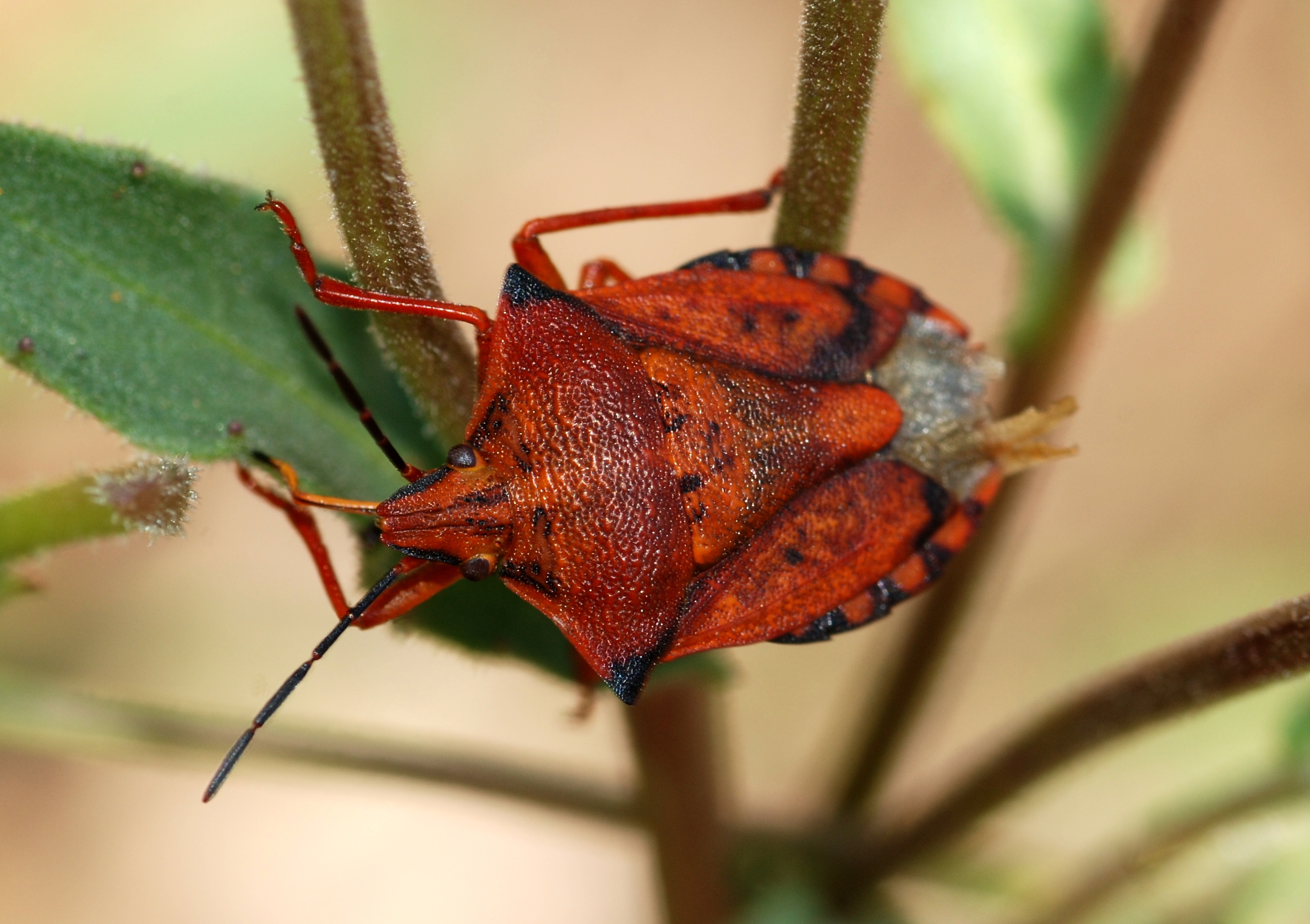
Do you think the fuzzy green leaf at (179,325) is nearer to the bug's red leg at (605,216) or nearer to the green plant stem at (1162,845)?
the bug's red leg at (605,216)

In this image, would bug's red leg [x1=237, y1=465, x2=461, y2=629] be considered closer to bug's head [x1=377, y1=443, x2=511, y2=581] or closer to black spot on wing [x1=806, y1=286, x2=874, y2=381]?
bug's head [x1=377, y1=443, x2=511, y2=581]

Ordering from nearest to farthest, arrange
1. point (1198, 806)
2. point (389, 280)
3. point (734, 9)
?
1. point (389, 280)
2. point (1198, 806)
3. point (734, 9)

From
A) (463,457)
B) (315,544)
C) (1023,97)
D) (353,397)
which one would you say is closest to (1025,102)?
(1023,97)

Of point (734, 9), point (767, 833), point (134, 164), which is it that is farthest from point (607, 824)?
point (734, 9)

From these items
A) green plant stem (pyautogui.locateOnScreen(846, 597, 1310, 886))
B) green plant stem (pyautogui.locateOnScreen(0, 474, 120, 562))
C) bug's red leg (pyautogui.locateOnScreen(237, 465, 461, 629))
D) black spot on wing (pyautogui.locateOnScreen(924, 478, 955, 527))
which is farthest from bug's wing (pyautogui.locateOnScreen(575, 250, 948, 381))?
green plant stem (pyautogui.locateOnScreen(0, 474, 120, 562))

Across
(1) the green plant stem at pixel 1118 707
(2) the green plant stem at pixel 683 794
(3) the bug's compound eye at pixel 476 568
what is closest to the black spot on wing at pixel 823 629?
(2) the green plant stem at pixel 683 794

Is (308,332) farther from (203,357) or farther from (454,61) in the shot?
(454,61)

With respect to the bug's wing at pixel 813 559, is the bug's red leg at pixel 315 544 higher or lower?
lower

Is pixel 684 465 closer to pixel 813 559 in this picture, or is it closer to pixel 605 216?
pixel 813 559
